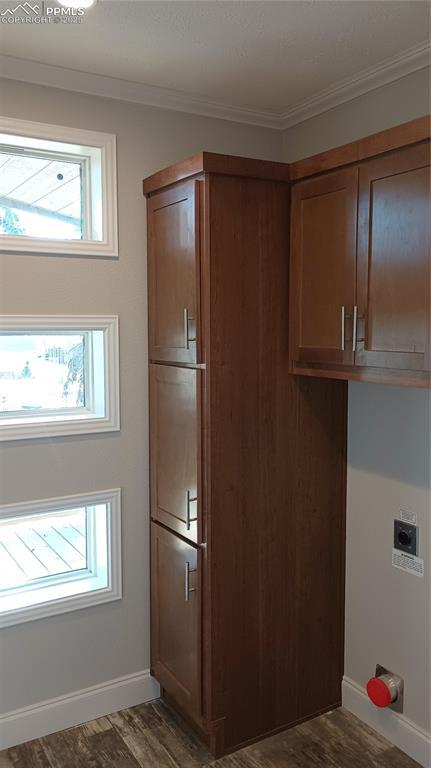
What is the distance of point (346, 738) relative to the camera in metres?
2.51

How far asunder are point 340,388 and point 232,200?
862 mm

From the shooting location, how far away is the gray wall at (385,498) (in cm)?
231

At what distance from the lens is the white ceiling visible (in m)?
1.94

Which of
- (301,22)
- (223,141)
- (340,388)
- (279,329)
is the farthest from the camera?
(223,141)

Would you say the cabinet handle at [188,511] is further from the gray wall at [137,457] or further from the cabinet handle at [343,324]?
the cabinet handle at [343,324]

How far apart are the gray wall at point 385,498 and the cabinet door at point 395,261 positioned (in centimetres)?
38

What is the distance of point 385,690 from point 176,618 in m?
0.83

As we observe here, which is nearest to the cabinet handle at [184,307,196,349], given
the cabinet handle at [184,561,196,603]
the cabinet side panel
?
the cabinet side panel

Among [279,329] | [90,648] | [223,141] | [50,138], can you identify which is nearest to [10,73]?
[50,138]

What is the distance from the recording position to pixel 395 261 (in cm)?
196

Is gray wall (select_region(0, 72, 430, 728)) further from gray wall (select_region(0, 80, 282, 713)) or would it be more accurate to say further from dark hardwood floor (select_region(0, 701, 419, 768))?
dark hardwood floor (select_region(0, 701, 419, 768))

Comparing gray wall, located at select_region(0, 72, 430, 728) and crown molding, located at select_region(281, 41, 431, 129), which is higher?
crown molding, located at select_region(281, 41, 431, 129)

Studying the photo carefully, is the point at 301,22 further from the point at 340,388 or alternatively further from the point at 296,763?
the point at 296,763

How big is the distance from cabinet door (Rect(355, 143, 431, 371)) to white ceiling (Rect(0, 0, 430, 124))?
1.48 ft
